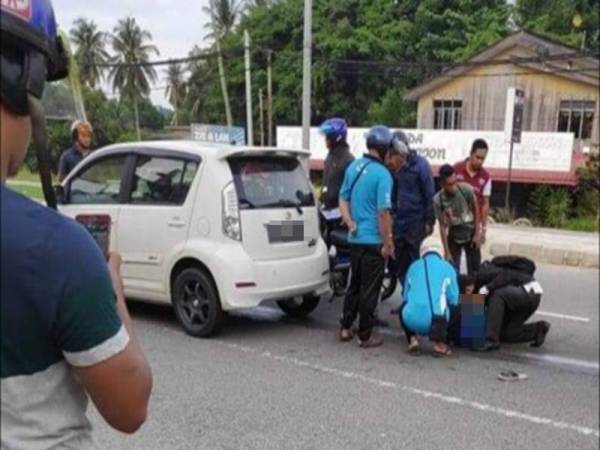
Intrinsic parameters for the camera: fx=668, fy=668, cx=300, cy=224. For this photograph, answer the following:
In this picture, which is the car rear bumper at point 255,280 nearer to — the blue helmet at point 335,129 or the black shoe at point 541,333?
the black shoe at point 541,333

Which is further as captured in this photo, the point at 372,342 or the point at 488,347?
the point at 372,342

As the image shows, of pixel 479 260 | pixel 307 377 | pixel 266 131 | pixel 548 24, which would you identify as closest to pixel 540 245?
pixel 479 260

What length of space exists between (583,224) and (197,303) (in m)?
3.72

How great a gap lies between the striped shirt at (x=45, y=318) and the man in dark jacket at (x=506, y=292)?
2.61 ft

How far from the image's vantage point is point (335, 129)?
1199 millimetres

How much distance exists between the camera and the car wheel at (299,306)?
4.81 m

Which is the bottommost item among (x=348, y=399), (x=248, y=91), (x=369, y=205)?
(x=348, y=399)

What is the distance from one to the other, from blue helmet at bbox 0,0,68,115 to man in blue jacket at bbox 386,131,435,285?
0.63 metres

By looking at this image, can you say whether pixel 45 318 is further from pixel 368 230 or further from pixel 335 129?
pixel 368 230

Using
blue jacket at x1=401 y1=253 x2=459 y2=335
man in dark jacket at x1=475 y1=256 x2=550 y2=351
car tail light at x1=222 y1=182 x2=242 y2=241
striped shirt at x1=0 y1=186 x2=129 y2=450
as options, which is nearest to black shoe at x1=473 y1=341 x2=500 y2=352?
man in dark jacket at x1=475 y1=256 x2=550 y2=351

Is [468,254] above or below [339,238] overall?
above

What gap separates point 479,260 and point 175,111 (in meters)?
0.67

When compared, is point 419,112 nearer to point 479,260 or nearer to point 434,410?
point 479,260

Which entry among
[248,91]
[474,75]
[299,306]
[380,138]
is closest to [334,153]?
[380,138]
